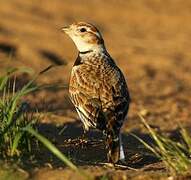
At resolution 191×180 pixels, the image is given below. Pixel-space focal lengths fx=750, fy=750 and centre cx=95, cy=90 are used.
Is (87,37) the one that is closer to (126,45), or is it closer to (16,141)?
(16,141)

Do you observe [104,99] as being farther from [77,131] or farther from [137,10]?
[137,10]

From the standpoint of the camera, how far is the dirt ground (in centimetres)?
755

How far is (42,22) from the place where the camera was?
18.1 m

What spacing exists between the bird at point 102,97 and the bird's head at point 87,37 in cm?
21

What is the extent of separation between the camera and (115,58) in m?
15.5

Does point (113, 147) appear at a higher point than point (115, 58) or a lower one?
lower

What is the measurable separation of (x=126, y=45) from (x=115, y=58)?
1281 millimetres

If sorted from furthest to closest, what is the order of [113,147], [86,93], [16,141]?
[86,93] → [113,147] → [16,141]

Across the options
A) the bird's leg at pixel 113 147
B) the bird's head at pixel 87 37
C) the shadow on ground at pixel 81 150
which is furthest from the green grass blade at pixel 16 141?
the bird's head at pixel 87 37

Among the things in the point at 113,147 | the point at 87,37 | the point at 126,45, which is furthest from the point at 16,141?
the point at 126,45

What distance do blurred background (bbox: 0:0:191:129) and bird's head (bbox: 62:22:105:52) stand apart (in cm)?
52

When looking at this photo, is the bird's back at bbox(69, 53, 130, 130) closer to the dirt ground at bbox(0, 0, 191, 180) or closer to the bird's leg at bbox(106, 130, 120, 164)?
the bird's leg at bbox(106, 130, 120, 164)

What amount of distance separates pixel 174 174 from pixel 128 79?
7.58 m

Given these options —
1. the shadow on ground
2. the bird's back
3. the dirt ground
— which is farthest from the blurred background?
the bird's back
